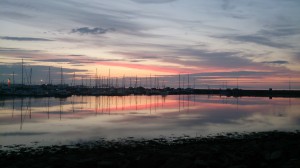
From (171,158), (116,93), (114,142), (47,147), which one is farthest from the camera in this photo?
(116,93)

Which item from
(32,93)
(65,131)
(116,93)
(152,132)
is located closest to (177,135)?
(152,132)

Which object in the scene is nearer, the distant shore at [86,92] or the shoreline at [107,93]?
the shoreline at [107,93]

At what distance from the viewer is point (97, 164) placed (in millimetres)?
11250

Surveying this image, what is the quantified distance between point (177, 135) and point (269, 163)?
479 inches

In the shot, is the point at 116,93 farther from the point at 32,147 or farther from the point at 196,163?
the point at 196,163

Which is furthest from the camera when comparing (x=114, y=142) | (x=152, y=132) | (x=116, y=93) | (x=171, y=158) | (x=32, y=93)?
(x=116, y=93)

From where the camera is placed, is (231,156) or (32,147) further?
(32,147)

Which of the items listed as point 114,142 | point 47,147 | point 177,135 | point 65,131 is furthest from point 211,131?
point 47,147

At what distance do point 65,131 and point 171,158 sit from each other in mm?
14550

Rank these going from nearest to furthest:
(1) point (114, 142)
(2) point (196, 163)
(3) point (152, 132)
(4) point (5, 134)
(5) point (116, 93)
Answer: (2) point (196, 163), (1) point (114, 142), (4) point (5, 134), (3) point (152, 132), (5) point (116, 93)

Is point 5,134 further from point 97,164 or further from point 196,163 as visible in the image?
point 196,163

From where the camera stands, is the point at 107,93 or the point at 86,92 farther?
the point at 86,92

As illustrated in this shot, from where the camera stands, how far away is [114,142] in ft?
62.6

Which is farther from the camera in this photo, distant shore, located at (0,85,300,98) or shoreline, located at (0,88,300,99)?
distant shore, located at (0,85,300,98)
